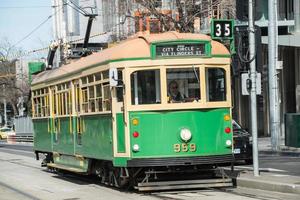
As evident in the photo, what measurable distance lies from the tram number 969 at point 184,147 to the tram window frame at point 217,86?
1.07 meters

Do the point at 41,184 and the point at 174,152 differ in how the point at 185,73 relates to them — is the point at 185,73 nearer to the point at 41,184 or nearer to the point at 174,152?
the point at 174,152

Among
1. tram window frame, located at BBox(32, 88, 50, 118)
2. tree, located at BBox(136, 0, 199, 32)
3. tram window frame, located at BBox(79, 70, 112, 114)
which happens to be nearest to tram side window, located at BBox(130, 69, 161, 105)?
tram window frame, located at BBox(79, 70, 112, 114)

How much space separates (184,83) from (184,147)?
138 centimetres

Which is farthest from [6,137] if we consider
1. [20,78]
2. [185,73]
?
[185,73]

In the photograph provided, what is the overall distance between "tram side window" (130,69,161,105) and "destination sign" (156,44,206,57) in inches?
16.5

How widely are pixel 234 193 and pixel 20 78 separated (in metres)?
72.7

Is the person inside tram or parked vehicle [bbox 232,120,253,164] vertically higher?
the person inside tram

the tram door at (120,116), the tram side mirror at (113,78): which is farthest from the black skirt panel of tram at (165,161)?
the tram side mirror at (113,78)

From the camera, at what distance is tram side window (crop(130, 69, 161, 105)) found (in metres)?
13.6

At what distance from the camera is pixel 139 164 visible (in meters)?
13.3

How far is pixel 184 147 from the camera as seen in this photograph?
1349 cm

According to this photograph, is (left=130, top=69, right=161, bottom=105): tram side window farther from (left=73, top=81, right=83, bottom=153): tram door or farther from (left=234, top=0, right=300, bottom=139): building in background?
(left=234, top=0, right=300, bottom=139): building in background

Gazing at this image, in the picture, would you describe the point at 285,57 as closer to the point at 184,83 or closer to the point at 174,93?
the point at 184,83

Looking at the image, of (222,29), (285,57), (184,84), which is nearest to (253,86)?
(222,29)
